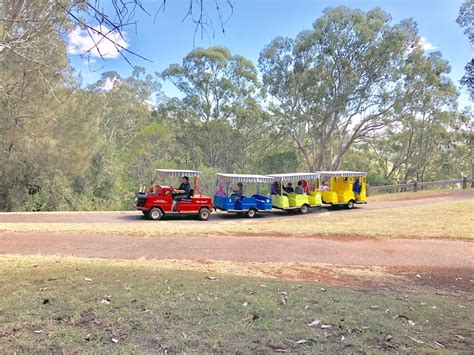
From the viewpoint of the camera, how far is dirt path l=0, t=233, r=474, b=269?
28.4ft

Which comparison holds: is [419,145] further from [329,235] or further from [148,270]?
[148,270]

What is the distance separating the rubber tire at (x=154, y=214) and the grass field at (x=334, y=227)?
514mm

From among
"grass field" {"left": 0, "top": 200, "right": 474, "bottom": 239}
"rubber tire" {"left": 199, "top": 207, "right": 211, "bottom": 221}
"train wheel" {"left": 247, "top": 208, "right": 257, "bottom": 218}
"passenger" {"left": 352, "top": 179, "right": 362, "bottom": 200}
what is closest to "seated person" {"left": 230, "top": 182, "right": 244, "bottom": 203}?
"train wheel" {"left": 247, "top": 208, "right": 257, "bottom": 218}

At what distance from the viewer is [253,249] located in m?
9.56

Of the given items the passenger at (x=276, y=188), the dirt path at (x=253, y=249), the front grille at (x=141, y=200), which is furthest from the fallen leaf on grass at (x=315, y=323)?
the passenger at (x=276, y=188)

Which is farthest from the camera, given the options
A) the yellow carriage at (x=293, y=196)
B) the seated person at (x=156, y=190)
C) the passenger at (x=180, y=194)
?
the yellow carriage at (x=293, y=196)

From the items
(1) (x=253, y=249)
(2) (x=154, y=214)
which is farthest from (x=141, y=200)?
(1) (x=253, y=249)

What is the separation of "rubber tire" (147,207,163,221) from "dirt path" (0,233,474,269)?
15.8 feet

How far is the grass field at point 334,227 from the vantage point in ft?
37.2

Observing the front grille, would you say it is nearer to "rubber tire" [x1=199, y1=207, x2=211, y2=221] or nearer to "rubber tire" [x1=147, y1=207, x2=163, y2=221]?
"rubber tire" [x1=147, y1=207, x2=163, y2=221]

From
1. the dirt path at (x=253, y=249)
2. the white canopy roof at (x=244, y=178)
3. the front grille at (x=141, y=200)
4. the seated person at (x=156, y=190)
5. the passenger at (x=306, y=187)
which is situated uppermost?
the white canopy roof at (x=244, y=178)

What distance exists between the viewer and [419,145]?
36.5 metres

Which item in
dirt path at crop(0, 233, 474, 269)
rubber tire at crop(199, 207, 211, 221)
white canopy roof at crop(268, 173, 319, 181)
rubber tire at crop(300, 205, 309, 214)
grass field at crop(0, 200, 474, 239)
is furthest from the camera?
rubber tire at crop(300, 205, 309, 214)

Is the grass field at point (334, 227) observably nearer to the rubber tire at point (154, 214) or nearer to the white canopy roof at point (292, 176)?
the rubber tire at point (154, 214)
